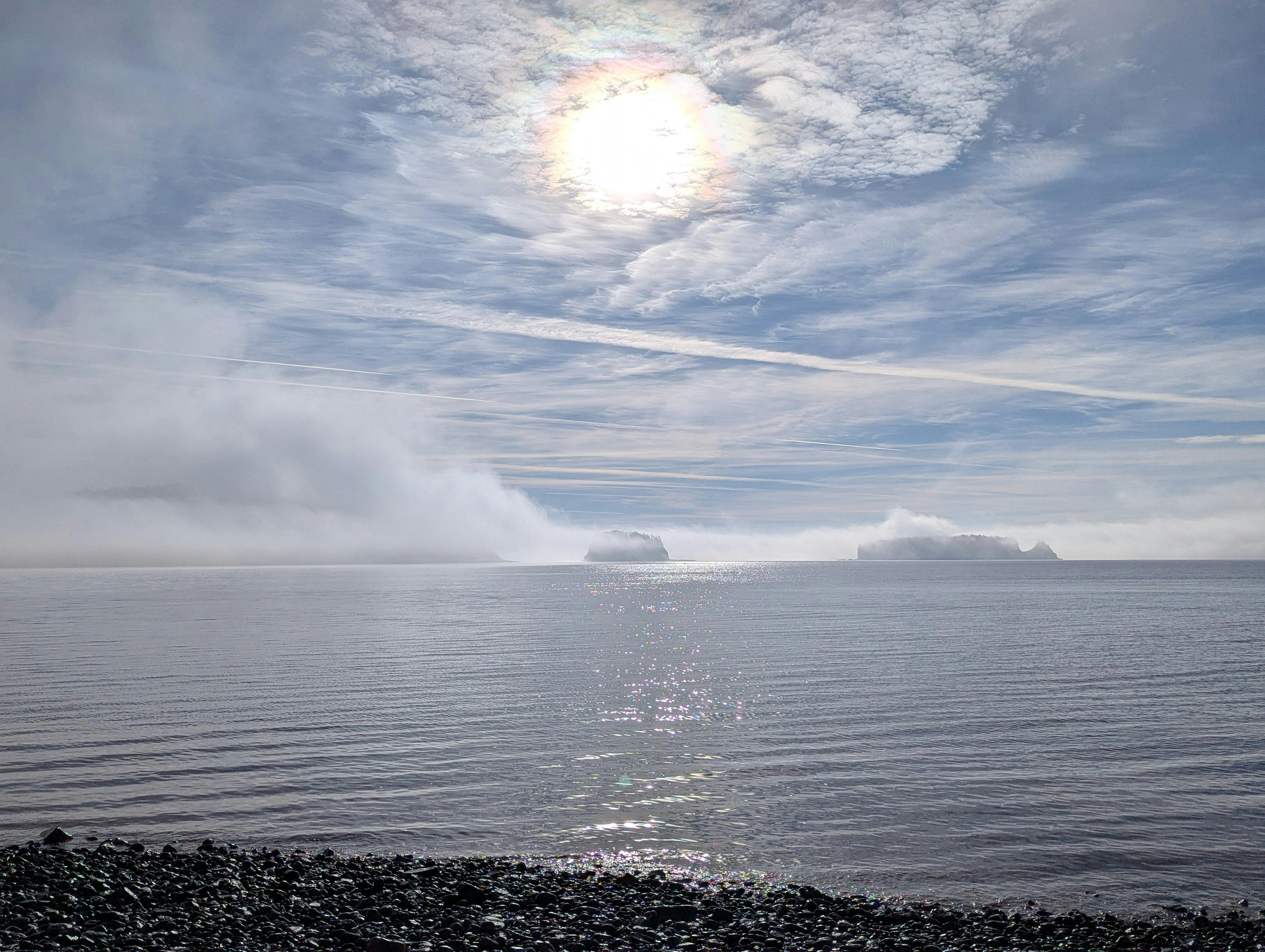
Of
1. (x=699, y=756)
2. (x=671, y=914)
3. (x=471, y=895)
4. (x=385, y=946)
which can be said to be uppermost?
(x=385, y=946)

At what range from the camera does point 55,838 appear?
19.8m

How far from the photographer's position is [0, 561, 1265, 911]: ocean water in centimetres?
2008

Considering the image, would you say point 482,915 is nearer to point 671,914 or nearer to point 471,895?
point 471,895

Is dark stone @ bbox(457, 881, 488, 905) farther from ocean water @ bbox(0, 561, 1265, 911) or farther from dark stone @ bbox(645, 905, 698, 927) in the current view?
dark stone @ bbox(645, 905, 698, 927)

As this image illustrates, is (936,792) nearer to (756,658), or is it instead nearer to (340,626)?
(756,658)

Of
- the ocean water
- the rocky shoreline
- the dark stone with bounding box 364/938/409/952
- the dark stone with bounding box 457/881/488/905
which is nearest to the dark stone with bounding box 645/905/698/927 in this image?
the rocky shoreline

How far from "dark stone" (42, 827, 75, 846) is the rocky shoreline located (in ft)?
4.68

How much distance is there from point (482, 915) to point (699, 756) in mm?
15415

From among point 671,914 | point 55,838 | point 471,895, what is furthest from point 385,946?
point 55,838

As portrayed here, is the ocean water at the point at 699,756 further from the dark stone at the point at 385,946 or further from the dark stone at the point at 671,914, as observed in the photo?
the dark stone at the point at 385,946

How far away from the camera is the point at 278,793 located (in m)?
24.7

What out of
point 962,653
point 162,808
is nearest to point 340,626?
point 962,653

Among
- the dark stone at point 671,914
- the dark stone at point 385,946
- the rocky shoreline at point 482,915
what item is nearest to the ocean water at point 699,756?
the rocky shoreline at point 482,915

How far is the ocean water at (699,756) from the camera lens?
65.9 ft
